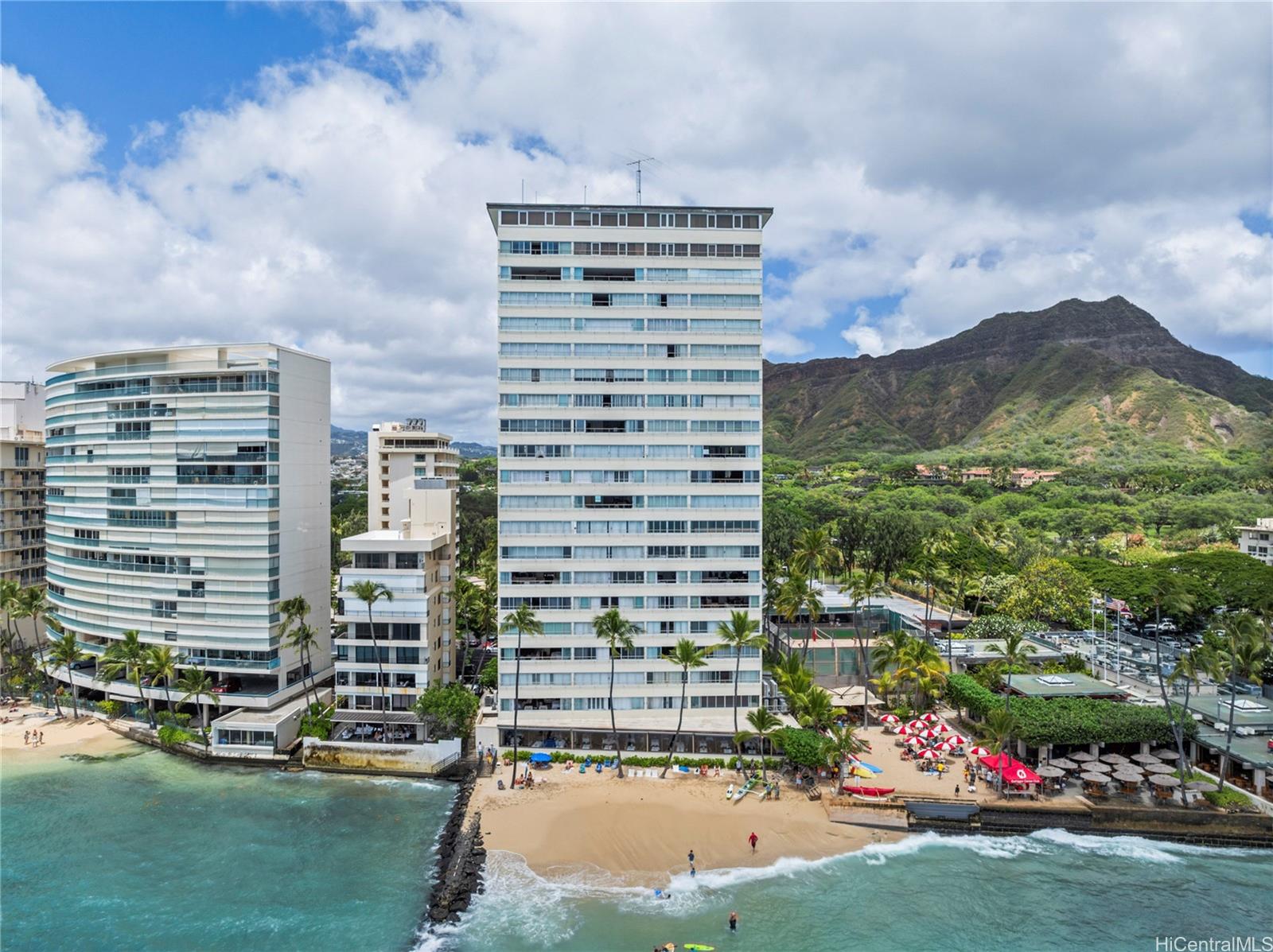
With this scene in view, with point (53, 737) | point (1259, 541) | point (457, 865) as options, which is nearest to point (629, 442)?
point (457, 865)

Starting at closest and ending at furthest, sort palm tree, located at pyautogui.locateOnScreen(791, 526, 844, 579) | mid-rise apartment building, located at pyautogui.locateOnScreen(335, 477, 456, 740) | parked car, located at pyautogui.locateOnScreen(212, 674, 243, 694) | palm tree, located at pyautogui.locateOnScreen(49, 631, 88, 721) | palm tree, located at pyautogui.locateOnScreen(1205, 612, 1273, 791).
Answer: palm tree, located at pyautogui.locateOnScreen(1205, 612, 1273, 791) → mid-rise apartment building, located at pyautogui.locateOnScreen(335, 477, 456, 740) → palm tree, located at pyautogui.locateOnScreen(791, 526, 844, 579) → parked car, located at pyautogui.locateOnScreen(212, 674, 243, 694) → palm tree, located at pyautogui.locateOnScreen(49, 631, 88, 721)

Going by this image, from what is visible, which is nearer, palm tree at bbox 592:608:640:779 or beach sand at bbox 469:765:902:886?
beach sand at bbox 469:765:902:886

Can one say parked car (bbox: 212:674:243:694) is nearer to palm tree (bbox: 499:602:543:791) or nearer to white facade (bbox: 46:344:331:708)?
white facade (bbox: 46:344:331:708)

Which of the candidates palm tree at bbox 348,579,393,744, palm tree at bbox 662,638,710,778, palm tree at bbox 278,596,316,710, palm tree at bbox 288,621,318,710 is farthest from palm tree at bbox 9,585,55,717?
palm tree at bbox 662,638,710,778

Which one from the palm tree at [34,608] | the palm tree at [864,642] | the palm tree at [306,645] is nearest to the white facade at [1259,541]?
the palm tree at [864,642]

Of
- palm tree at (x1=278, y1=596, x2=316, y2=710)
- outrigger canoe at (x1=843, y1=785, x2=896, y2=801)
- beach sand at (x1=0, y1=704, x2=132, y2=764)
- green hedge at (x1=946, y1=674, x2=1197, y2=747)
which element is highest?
palm tree at (x1=278, y1=596, x2=316, y2=710)

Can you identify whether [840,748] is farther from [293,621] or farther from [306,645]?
[293,621]
